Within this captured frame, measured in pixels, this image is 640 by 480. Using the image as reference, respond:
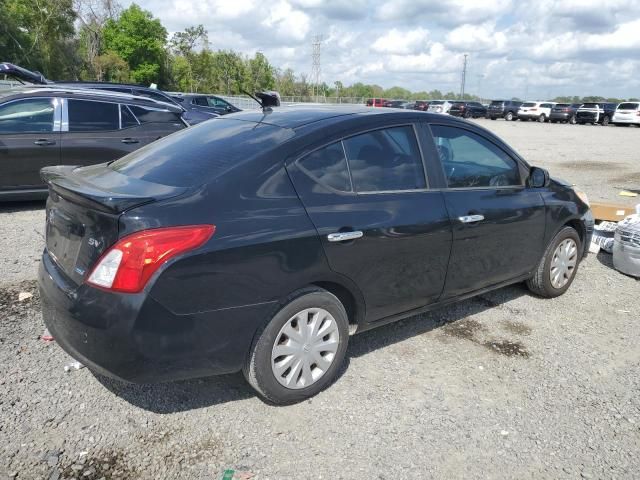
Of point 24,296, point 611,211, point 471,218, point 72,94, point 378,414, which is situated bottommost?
point 378,414

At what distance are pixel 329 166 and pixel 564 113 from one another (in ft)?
141

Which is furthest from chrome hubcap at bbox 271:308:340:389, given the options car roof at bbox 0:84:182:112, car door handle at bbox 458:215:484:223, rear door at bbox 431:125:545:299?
car roof at bbox 0:84:182:112

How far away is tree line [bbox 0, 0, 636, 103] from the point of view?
45688 mm

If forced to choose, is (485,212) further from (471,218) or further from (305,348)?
(305,348)

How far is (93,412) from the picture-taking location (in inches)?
122

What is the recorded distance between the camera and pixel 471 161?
166 inches

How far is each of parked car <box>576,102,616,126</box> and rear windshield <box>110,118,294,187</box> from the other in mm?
41226

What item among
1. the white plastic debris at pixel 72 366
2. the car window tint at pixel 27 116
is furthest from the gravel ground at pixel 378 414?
the car window tint at pixel 27 116

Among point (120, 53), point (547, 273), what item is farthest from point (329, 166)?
point (120, 53)

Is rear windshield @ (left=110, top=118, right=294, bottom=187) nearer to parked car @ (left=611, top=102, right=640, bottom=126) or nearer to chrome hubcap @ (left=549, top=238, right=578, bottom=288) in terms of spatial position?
chrome hubcap @ (left=549, top=238, right=578, bottom=288)

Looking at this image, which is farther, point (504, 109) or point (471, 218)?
point (504, 109)

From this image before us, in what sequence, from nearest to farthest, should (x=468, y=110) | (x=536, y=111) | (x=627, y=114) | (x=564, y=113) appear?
(x=627, y=114) < (x=564, y=113) < (x=536, y=111) < (x=468, y=110)

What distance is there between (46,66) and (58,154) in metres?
46.4

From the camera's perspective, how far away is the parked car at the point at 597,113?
128 feet
